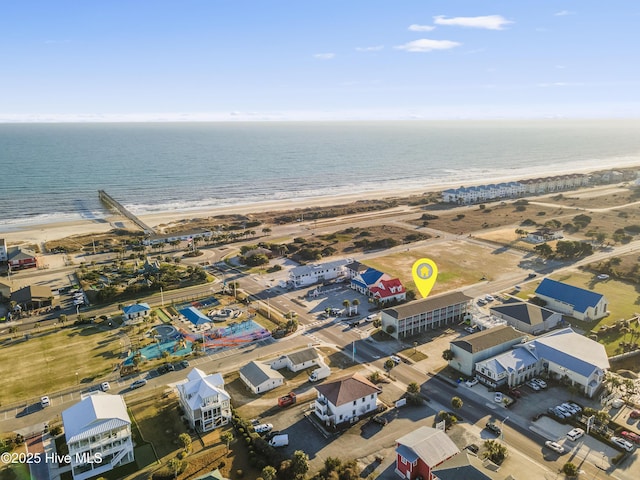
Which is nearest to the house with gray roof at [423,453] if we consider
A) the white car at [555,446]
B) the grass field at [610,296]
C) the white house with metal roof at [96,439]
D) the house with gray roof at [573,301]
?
the white car at [555,446]

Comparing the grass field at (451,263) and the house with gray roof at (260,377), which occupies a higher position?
the grass field at (451,263)

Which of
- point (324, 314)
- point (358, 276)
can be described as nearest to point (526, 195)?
point (358, 276)

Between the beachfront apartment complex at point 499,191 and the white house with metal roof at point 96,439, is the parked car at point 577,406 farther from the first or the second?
the beachfront apartment complex at point 499,191

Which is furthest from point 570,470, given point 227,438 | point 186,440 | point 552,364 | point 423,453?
point 186,440

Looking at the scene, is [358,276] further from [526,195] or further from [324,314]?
[526,195]

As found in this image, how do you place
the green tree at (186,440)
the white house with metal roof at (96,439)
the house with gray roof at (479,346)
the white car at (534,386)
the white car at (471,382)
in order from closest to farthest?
1. the white house with metal roof at (96,439)
2. the green tree at (186,440)
3. the white car at (534,386)
4. the white car at (471,382)
5. the house with gray roof at (479,346)

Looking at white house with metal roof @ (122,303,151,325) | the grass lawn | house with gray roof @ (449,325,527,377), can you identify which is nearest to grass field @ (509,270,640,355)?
house with gray roof @ (449,325,527,377)
